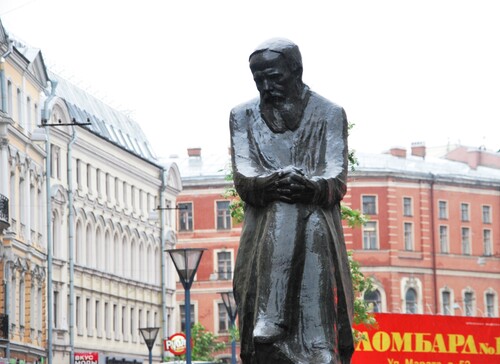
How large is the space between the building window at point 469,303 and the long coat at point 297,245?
98.6 meters

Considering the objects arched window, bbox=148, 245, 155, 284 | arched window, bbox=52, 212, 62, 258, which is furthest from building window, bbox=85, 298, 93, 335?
arched window, bbox=148, 245, 155, 284

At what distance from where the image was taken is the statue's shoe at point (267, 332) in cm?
1039

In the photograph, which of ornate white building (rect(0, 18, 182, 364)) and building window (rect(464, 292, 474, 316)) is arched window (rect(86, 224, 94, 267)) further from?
building window (rect(464, 292, 474, 316))

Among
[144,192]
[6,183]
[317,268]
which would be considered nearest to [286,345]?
[317,268]

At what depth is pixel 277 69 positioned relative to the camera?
1089cm

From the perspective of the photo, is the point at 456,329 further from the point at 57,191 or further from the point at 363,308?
the point at 57,191

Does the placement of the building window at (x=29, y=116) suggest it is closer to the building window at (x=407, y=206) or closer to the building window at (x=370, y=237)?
the building window at (x=370, y=237)

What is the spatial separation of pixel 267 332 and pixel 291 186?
3.01 feet

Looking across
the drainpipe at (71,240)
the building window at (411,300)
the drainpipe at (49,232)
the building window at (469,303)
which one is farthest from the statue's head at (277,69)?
the building window at (469,303)

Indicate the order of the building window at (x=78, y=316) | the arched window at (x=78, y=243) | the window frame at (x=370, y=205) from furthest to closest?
the window frame at (x=370, y=205) → the arched window at (x=78, y=243) → the building window at (x=78, y=316)

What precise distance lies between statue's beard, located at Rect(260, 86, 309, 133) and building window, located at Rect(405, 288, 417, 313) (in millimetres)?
94160

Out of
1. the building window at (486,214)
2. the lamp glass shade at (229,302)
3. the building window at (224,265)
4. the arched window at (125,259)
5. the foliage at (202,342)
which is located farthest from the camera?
the building window at (486,214)

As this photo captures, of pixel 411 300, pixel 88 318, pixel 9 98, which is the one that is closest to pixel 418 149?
pixel 411 300

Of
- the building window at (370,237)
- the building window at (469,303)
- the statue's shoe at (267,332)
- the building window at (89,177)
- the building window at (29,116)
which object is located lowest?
the building window at (469,303)
